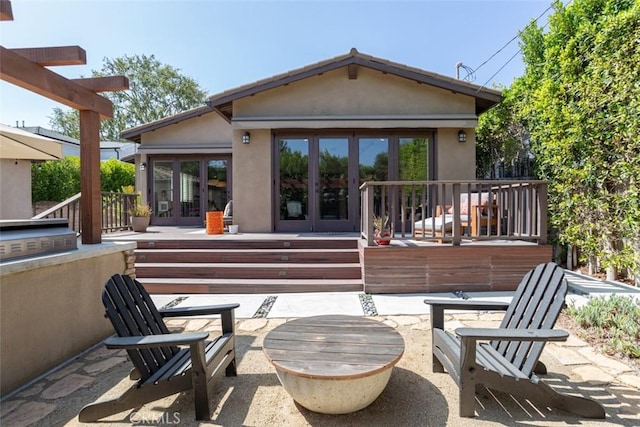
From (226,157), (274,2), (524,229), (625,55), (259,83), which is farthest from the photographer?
(226,157)

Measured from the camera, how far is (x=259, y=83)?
275 inches

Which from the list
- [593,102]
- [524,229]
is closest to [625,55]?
[593,102]

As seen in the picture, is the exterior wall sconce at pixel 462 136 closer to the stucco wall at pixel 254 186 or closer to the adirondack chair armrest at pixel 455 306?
the stucco wall at pixel 254 186

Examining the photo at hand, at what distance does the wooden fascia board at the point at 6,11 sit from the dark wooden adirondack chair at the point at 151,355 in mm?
1923

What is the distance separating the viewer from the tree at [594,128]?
4.34 meters

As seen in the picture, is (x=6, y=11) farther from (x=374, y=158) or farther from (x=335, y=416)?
(x=374, y=158)

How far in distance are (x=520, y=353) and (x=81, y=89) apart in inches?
185

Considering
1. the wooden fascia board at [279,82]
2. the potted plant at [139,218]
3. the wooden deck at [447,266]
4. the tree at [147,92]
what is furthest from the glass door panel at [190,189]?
the tree at [147,92]

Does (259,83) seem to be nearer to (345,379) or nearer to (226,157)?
(226,157)

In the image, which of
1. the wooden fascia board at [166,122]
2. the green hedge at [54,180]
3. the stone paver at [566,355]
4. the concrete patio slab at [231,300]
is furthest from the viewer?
the green hedge at [54,180]

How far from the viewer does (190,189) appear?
10.4 metres

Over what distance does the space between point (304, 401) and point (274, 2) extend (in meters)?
8.56

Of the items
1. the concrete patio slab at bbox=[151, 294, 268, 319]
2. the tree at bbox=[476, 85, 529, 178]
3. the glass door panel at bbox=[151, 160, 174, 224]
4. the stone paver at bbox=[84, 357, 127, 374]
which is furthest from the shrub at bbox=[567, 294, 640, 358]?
the glass door panel at bbox=[151, 160, 174, 224]

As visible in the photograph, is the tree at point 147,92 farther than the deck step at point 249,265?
Yes
